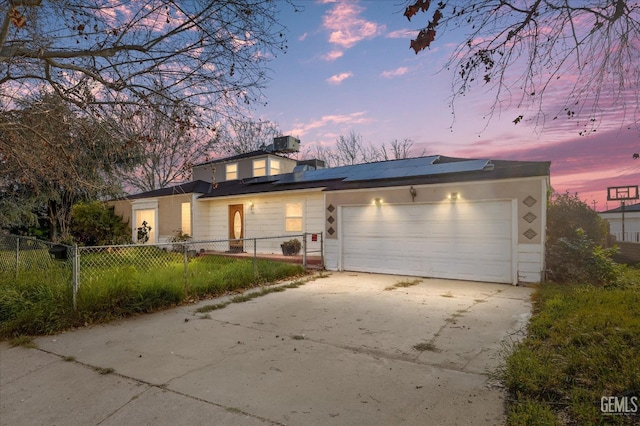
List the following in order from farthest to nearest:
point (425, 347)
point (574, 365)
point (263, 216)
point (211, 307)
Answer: point (263, 216)
point (211, 307)
point (425, 347)
point (574, 365)

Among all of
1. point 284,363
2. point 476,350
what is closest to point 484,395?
point 476,350

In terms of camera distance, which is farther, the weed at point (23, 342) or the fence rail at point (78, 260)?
the fence rail at point (78, 260)

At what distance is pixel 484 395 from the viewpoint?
2900 mm

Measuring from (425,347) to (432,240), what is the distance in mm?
5381

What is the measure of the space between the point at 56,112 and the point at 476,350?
21.2 ft

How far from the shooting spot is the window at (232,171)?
1884 centimetres

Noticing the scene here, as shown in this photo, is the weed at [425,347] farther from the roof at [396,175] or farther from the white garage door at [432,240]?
the white garage door at [432,240]

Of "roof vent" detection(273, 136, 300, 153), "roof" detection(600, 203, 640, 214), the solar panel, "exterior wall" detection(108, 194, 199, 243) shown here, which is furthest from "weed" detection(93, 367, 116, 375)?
"roof" detection(600, 203, 640, 214)

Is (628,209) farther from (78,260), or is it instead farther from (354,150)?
(78,260)

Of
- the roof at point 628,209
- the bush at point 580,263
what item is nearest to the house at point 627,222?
the roof at point 628,209

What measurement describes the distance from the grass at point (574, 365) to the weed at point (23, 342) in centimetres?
526

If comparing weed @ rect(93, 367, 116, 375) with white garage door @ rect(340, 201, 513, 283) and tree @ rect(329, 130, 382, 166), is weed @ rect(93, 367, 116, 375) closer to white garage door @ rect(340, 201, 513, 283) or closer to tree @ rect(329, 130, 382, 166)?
white garage door @ rect(340, 201, 513, 283)

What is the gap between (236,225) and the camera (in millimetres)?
14734

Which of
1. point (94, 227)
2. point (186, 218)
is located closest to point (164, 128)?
point (186, 218)
